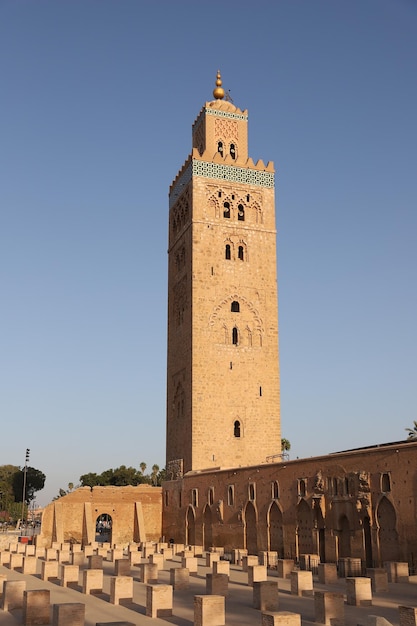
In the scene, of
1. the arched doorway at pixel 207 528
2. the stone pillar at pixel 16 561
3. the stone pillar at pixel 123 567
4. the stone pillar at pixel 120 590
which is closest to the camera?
the stone pillar at pixel 120 590

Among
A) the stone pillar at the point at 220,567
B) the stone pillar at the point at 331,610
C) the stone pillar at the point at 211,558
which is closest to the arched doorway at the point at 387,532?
the stone pillar at the point at 220,567

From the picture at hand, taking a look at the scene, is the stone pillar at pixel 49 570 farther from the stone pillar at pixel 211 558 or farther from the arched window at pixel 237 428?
the arched window at pixel 237 428

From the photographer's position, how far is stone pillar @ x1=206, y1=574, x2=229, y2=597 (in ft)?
50.2

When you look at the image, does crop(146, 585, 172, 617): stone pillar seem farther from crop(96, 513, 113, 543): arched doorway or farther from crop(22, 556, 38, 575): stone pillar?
crop(96, 513, 113, 543): arched doorway

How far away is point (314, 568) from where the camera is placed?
19.8m

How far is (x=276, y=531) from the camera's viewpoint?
24656 millimetres

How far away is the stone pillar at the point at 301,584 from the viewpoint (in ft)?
50.6

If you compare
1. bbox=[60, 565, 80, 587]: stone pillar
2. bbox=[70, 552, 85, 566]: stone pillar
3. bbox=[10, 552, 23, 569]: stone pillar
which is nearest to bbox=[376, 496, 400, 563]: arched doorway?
bbox=[60, 565, 80, 587]: stone pillar

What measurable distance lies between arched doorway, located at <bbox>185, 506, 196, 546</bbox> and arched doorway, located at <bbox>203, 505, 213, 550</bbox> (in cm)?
118

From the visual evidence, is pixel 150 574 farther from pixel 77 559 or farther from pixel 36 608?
pixel 36 608

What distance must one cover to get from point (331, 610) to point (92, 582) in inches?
246

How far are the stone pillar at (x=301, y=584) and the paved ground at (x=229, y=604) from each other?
7.6 inches

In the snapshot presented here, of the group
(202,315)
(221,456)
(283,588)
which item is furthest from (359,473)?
(202,315)

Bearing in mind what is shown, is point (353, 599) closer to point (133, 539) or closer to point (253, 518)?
point (253, 518)
